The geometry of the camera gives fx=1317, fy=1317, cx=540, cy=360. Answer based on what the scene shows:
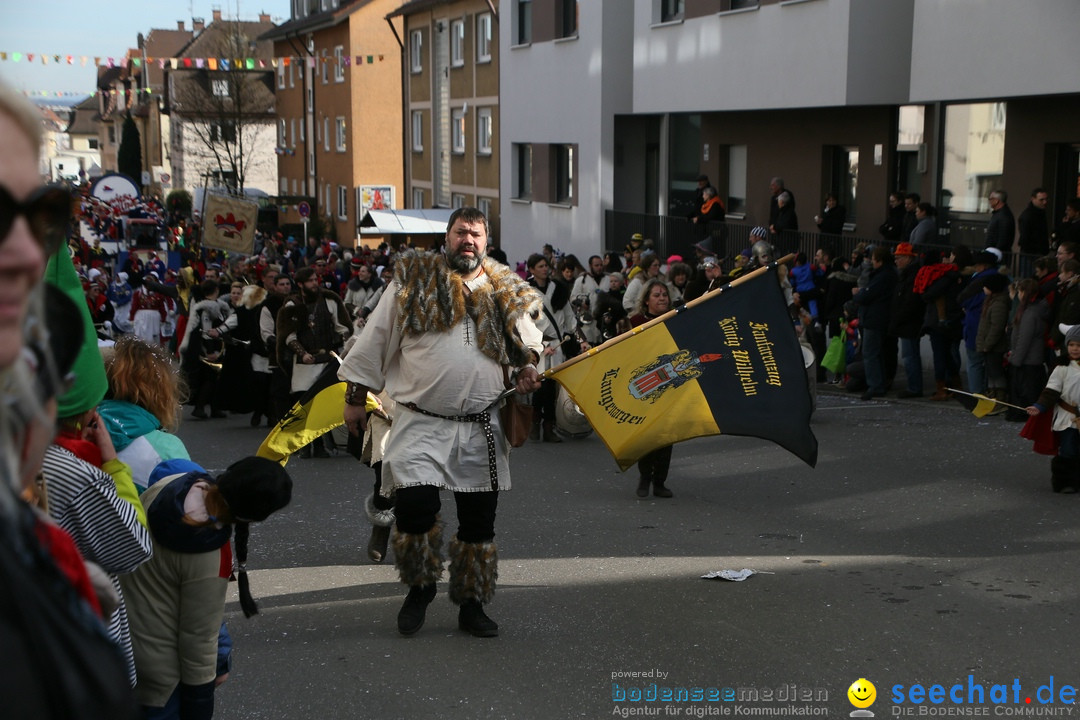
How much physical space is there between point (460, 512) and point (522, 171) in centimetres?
2801

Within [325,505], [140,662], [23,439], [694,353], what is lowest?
[325,505]

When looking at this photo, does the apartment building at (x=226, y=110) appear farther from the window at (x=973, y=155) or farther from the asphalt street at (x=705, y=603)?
the asphalt street at (x=705, y=603)

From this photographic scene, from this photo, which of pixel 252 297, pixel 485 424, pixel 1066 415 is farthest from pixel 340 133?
pixel 485 424

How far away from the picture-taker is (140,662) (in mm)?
3604

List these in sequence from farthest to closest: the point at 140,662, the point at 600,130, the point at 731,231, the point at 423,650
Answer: the point at 600,130, the point at 731,231, the point at 423,650, the point at 140,662

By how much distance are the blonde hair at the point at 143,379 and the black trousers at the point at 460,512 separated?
1.95 metres

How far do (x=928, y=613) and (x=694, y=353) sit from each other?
164 cm

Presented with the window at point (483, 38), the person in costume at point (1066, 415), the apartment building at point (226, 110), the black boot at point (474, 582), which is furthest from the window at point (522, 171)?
the black boot at point (474, 582)

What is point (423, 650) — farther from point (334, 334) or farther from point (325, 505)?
point (334, 334)

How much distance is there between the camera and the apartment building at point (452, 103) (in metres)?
38.0

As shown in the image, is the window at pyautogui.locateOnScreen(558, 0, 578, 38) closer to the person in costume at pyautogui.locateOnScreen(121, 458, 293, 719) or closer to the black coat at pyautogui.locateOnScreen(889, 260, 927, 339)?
the black coat at pyautogui.locateOnScreen(889, 260, 927, 339)

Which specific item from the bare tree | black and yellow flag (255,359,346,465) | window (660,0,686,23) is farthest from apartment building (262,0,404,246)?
black and yellow flag (255,359,346,465)

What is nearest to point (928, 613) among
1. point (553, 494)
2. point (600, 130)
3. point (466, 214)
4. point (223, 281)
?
point (466, 214)

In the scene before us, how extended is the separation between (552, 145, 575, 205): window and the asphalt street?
818 inches
